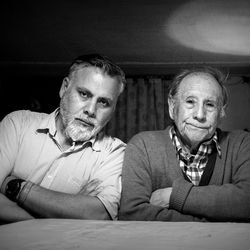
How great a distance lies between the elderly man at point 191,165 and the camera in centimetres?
137

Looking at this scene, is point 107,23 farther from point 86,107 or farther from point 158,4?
point 86,107

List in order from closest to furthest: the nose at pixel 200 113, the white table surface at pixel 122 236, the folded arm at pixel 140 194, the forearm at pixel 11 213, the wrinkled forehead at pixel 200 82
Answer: the white table surface at pixel 122 236 → the forearm at pixel 11 213 → the folded arm at pixel 140 194 → the nose at pixel 200 113 → the wrinkled forehead at pixel 200 82

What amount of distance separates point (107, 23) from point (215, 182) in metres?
2.15

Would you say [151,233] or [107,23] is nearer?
[151,233]

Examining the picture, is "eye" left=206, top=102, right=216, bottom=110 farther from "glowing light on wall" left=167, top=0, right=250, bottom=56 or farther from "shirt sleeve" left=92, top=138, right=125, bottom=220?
"glowing light on wall" left=167, top=0, right=250, bottom=56

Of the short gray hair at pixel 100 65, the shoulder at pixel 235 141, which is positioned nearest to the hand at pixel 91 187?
the short gray hair at pixel 100 65

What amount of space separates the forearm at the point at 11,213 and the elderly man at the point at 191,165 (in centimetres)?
49

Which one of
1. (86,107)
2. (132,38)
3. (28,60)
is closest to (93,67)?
(86,107)

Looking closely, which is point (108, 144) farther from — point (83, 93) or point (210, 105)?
point (210, 105)

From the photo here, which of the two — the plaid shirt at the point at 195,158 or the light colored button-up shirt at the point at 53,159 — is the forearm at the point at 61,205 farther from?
the plaid shirt at the point at 195,158

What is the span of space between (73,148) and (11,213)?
1.74ft

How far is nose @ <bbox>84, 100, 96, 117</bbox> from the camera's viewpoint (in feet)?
5.40

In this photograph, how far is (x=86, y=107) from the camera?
1662mm

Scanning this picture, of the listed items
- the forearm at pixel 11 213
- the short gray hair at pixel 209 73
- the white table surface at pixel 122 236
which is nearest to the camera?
the white table surface at pixel 122 236
